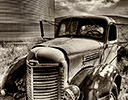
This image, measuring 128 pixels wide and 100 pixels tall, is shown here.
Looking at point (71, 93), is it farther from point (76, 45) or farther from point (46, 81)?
point (76, 45)

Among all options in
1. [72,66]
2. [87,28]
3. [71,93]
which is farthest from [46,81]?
[87,28]

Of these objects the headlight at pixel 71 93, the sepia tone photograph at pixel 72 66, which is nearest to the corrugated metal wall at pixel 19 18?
the sepia tone photograph at pixel 72 66

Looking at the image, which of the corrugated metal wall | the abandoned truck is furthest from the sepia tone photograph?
the corrugated metal wall

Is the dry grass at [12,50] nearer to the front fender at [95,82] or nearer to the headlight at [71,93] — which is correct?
the front fender at [95,82]

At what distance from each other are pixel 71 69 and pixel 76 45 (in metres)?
0.56

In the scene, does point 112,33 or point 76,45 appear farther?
point 112,33

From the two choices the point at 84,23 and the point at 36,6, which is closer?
the point at 84,23

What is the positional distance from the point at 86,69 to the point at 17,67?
1.57m

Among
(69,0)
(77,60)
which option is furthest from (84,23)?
(69,0)

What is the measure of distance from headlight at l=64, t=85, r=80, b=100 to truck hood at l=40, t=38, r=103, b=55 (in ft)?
1.98

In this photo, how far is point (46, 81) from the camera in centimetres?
272

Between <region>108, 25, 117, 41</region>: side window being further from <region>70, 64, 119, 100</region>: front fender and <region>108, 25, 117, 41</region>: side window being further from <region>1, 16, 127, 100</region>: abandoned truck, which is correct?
<region>70, 64, 119, 100</region>: front fender

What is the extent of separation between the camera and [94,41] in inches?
150

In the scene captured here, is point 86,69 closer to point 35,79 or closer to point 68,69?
point 68,69
